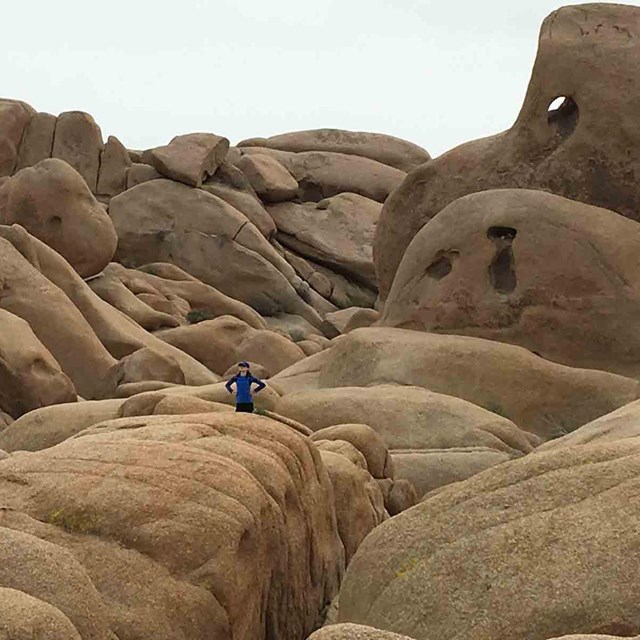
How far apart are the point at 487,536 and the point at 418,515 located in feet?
2.84

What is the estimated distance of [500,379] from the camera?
71.6 ft

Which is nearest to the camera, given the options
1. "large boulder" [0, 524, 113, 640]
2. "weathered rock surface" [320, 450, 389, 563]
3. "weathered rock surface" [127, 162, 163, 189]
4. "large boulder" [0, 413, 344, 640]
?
"large boulder" [0, 524, 113, 640]

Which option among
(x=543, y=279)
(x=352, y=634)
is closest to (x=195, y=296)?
(x=543, y=279)

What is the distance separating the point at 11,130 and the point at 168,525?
41.0 meters

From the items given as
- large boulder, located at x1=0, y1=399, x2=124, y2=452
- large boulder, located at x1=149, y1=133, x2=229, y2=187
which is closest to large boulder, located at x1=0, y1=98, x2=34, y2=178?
large boulder, located at x1=149, y1=133, x2=229, y2=187

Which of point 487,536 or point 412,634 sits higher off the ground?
point 487,536

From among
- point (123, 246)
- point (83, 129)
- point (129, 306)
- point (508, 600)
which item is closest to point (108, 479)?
point (508, 600)

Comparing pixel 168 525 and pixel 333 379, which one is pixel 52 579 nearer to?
pixel 168 525

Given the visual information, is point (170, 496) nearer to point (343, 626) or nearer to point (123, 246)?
point (343, 626)

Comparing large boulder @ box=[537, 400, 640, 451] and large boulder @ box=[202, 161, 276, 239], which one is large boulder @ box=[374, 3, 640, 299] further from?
large boulder @ box=[202, 161, 276, 239]

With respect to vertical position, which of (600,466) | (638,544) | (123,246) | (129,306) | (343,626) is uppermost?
(123,246)

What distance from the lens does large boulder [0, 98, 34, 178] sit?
157 ft

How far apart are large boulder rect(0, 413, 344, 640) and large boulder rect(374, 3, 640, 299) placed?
15.0 meters

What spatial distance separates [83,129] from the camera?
4909cm
